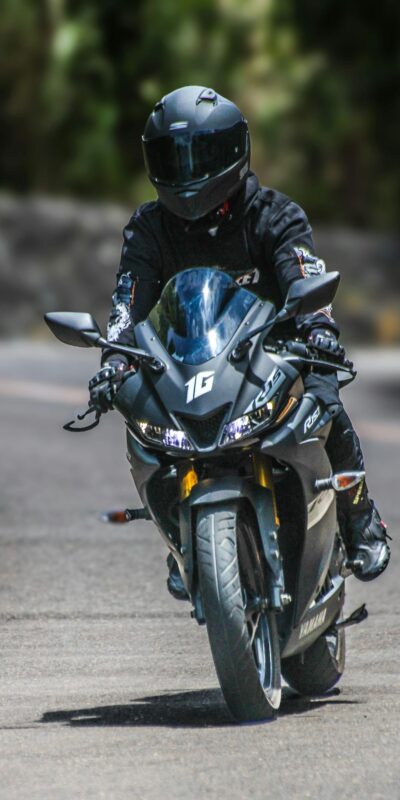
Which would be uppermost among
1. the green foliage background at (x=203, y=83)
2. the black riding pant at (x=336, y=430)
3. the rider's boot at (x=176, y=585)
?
the green foliage background at (x=203, y=83)

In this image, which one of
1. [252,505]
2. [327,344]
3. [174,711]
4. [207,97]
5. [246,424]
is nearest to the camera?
[246,424]

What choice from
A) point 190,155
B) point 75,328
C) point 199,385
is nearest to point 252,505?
point 199,385

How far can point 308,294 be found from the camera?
19.4 ft

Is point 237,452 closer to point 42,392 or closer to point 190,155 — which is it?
point 190,155

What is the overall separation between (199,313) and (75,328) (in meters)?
0.39

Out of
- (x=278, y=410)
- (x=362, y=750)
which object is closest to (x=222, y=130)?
(x=278, y=410)

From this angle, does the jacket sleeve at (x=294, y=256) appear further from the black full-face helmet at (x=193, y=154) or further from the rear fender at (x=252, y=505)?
the rear fender at (x=252, y=505)

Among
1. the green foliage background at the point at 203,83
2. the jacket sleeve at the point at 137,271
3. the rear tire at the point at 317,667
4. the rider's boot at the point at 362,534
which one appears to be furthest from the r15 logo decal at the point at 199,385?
the green foliage background at the point at 203,83

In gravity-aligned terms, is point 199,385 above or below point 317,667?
above

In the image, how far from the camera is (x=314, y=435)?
6.09m

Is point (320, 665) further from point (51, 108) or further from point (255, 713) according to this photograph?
point (51, 108)

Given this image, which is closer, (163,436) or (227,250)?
(163,436)

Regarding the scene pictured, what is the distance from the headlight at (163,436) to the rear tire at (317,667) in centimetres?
114

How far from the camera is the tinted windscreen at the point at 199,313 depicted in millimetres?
6000
